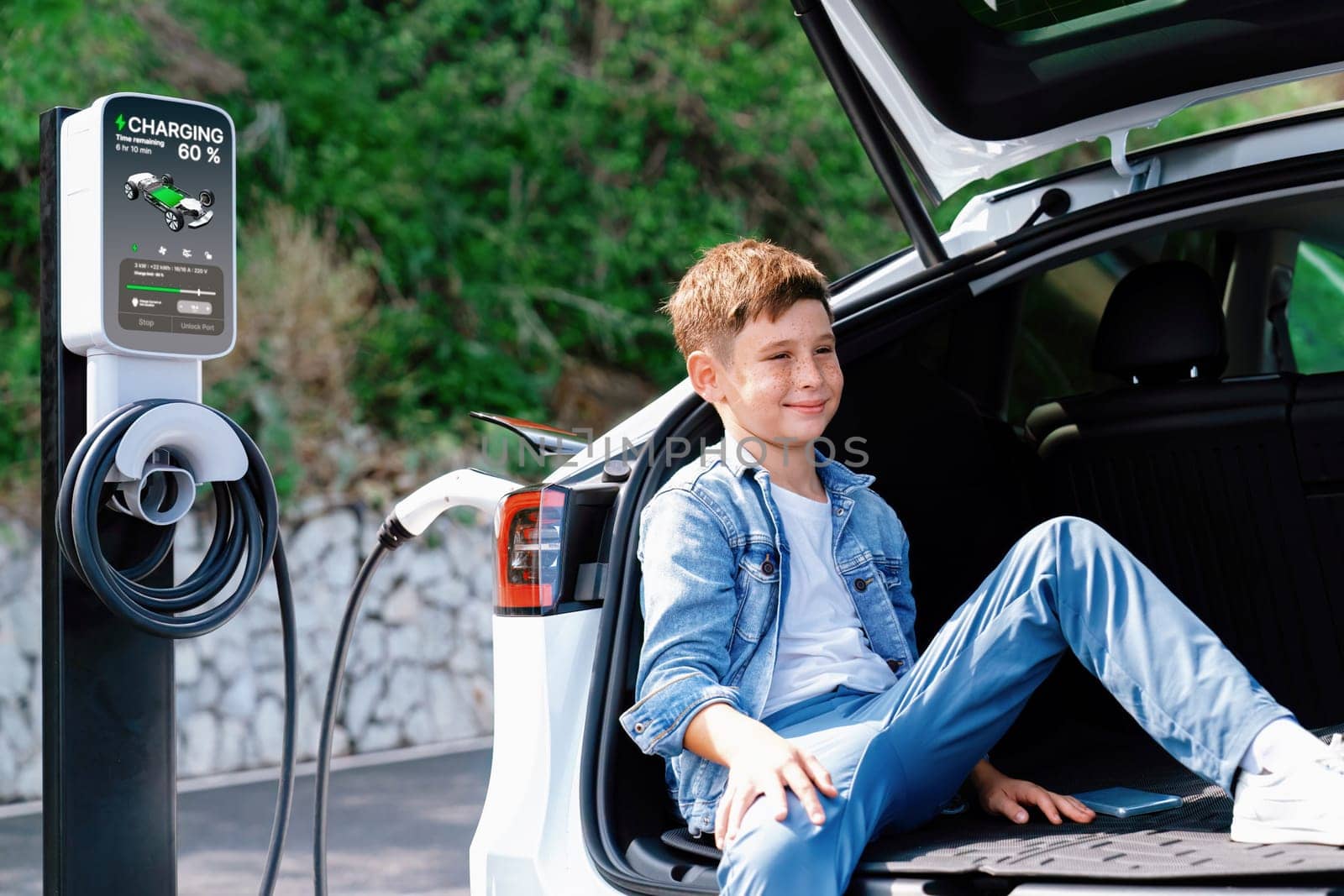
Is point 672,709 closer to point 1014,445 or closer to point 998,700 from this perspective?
point 998,700

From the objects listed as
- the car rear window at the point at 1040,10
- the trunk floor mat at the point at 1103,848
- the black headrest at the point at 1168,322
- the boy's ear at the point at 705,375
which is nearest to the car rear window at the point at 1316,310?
the black headrest at the point at 1168,322

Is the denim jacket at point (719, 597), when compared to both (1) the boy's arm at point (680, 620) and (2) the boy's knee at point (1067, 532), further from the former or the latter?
(2) the boy's knee at point (1067, 532)

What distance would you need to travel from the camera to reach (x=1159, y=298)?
247 cm

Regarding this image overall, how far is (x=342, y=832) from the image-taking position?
4539 mm

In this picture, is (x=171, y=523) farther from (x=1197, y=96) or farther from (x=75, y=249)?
(x=1197, y=96)

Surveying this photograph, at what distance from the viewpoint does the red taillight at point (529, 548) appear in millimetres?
1997

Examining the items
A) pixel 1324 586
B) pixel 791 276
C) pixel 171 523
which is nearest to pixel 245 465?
pixel 171 523

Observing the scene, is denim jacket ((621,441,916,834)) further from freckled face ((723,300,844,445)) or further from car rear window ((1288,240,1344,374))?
car rear window ((1288,240,1344,374))

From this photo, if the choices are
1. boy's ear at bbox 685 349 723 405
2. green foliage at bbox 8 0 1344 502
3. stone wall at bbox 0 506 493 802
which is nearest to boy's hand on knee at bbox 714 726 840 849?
boy's ear at bbox 685 349 723 405

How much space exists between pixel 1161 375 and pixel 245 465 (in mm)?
Answer: 1631

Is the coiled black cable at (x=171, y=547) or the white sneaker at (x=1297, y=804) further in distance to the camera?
the coiled black cable at (x=171, y=547)

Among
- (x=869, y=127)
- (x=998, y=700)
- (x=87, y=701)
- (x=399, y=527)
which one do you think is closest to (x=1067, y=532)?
(x=998, y=700)

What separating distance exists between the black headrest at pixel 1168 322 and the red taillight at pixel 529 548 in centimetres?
114

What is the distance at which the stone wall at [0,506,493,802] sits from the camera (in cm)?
552
